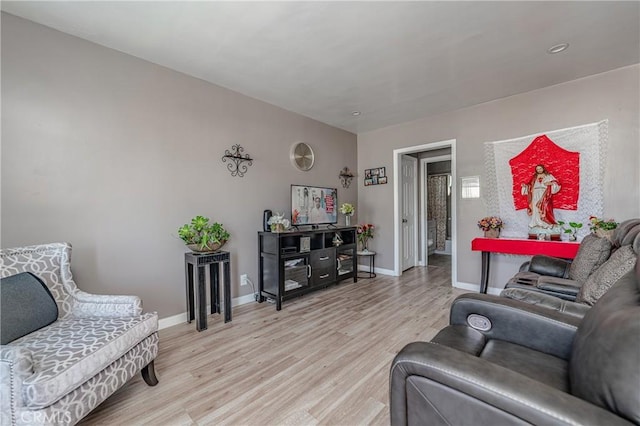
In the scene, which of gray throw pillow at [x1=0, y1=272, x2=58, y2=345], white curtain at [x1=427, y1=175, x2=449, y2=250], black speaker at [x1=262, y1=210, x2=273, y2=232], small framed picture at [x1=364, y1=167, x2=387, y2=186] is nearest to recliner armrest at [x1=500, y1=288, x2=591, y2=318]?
black speaker at [x1=262, y1=210, x2=273, y2=232]

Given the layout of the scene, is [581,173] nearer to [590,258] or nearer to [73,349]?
[590,258]

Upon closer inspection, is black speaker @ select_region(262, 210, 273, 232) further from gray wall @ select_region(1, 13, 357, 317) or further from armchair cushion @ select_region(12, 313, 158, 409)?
armchair cushion @ select_region(12, 313, 158, 409)

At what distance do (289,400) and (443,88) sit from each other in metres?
3.39

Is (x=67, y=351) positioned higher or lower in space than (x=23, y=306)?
lower

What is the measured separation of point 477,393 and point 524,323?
2.42 feet

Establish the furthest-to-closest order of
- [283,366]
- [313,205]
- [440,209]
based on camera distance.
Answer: [440,209]
[313,205]
[283,366]

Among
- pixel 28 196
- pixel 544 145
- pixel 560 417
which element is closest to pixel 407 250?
pixel 544 145

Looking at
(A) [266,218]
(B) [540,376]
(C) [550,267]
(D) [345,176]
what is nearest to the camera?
(B) [540,376]

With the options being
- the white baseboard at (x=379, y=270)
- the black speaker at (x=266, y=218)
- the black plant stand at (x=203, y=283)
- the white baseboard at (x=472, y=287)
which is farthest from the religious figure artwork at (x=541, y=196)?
the black plant stand at (x=203, y=283)

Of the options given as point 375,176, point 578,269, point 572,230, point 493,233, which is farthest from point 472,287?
point 375,176

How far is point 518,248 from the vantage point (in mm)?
3090

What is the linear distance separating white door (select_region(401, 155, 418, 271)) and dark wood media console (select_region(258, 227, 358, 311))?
1.35m

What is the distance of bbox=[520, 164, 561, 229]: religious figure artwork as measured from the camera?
10.4 ft

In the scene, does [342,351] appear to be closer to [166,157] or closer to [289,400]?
[289,400]
